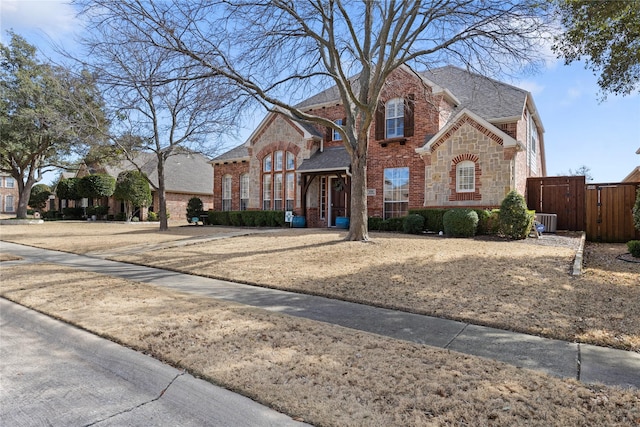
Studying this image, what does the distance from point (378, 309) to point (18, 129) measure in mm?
32268

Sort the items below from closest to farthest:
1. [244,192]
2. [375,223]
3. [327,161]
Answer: [375,223] → [327,161] → [244,192]

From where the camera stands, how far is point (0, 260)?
1006 cm

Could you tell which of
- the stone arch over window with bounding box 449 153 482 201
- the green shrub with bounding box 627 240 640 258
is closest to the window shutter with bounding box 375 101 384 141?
the stone arch over window with bounding box 449 153 482 201

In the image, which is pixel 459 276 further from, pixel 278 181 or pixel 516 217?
pixel 278 181

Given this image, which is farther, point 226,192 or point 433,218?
point 226,192

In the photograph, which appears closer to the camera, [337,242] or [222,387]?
[222,387]

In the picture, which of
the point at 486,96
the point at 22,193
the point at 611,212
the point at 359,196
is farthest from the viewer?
the point at 22,193

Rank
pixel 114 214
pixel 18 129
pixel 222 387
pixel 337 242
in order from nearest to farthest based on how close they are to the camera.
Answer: pixel 222 387 → pixel 337 242 → pixel 18 129 → pixel 114 214

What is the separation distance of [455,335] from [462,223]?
9.94 meters

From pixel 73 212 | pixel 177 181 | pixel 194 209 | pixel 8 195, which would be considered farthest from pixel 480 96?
pixel 8 195

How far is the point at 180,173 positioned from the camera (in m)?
35.8

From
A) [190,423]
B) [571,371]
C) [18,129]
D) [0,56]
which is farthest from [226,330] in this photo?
[0,56]

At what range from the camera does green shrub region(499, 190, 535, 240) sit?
41.0 feet

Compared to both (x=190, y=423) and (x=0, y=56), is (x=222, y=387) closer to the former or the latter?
(x=190, y=423)
